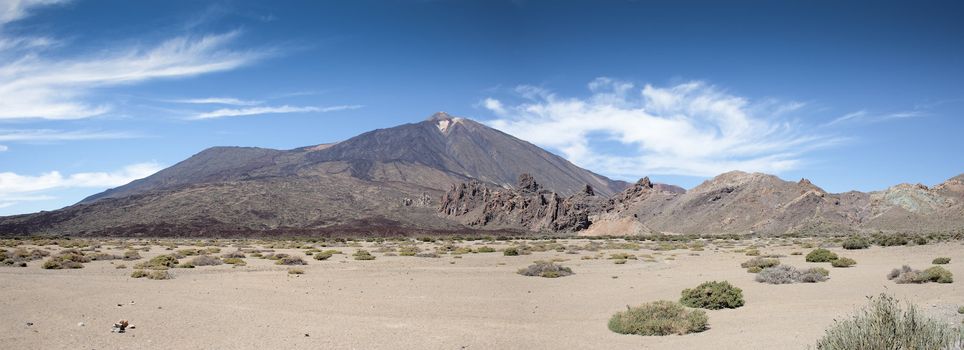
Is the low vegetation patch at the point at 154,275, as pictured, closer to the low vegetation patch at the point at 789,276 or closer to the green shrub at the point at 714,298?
the green shrub at the point at 714,298

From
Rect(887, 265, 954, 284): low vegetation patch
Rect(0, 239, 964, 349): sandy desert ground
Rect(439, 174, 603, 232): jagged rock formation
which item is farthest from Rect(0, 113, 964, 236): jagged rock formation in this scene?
Rect(0, 239, 964, 349): sandy desert ground

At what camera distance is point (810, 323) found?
11.1 m

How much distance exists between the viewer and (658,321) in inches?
430

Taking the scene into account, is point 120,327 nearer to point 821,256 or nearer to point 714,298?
point 714,298

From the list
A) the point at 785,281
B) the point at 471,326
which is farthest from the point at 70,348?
the point at 785,281

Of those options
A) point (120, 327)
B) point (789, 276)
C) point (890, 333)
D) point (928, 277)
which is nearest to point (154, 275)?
point (120, 327)

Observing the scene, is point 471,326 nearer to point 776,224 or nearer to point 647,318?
point 647,318

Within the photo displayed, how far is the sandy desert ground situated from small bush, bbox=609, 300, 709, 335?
0.70 ft

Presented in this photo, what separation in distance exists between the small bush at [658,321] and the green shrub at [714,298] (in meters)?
2.17

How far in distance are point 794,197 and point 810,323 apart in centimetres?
8598

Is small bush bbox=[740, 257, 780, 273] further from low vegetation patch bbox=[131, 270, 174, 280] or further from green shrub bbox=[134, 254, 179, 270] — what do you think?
green shrub bbox=[134, 254, 179, 270]

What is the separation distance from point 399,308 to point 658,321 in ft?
21.6

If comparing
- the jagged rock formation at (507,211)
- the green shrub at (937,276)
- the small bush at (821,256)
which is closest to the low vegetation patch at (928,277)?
the green shrub at (937,276)

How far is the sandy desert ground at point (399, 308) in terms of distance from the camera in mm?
10180
